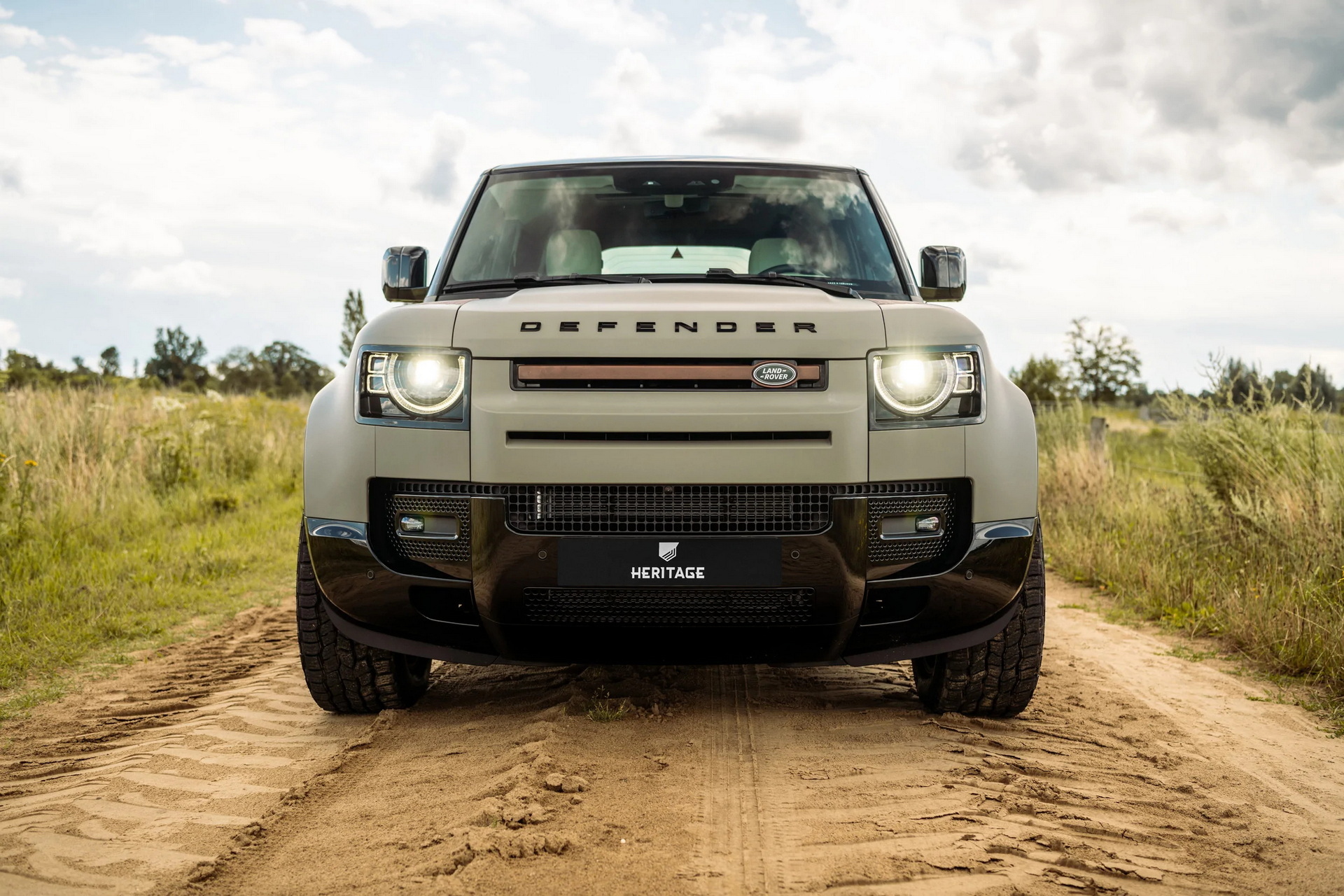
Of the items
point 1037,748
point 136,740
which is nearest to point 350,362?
point 136,740

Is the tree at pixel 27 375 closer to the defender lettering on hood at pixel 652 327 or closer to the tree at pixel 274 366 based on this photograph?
the defender lettering on hood at pixel 652 327

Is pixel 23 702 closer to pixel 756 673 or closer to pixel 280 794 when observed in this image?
pixel 280 794

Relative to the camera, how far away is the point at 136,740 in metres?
3.80

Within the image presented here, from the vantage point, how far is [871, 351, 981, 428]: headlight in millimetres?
3209

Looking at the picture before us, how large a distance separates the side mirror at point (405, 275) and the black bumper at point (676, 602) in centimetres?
126

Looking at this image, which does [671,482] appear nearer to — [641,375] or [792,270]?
[641,375]

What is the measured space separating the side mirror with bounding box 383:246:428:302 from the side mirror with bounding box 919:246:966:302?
79.4 inches

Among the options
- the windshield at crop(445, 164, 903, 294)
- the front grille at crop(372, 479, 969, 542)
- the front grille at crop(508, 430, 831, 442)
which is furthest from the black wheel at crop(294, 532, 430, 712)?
the windshield at crop(445, 164, 903, 294)

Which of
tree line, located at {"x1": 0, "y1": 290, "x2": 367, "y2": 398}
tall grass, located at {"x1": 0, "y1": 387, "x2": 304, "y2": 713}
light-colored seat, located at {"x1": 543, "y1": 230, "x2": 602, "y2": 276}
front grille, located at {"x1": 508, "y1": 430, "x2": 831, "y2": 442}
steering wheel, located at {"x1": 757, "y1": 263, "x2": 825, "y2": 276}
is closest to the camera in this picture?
front grille, located at {"x1": 508, "y1": 430, "x2": 831, "y2": 442}

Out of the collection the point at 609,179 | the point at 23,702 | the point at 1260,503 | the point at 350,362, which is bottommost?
the point at 23,702

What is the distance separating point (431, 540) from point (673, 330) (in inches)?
38.0

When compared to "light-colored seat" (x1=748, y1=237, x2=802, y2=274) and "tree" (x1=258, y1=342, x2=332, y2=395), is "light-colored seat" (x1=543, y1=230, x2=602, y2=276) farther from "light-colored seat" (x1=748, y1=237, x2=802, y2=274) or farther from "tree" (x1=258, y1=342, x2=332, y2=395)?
"tree" (x1=258, y1=342, x2=332, y2=395)

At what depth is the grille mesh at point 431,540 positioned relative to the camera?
321cm

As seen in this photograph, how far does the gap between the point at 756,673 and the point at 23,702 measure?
3015 millimetres
